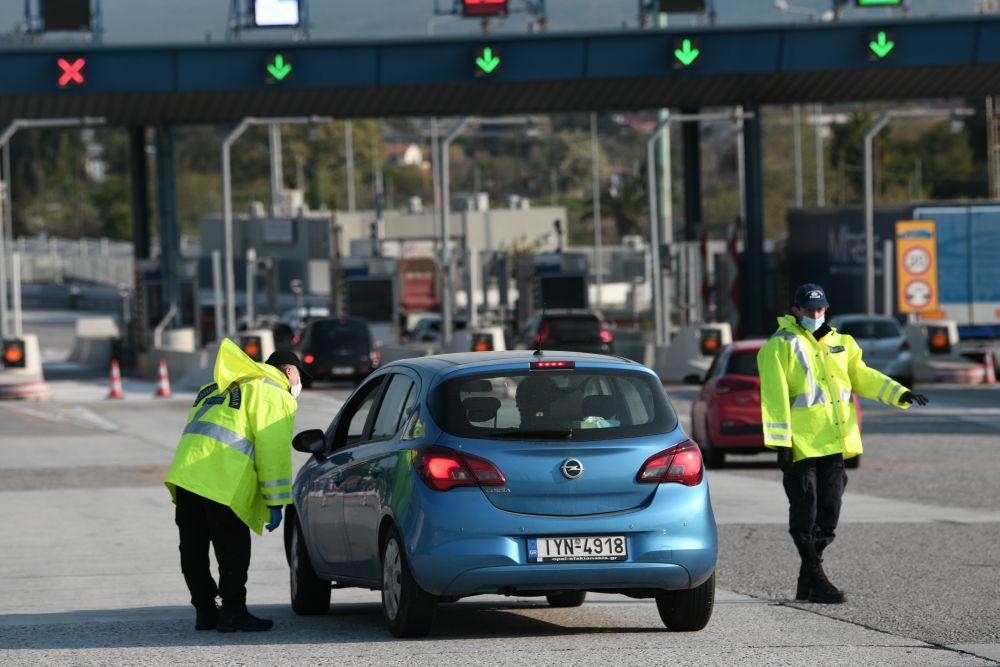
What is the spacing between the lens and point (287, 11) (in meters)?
38.8

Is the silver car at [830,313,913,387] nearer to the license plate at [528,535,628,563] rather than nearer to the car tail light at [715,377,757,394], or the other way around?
the car tail light at [715,377,757,394]

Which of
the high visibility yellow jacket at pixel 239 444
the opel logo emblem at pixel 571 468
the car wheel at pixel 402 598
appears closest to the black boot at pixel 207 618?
the high visibility yellow jacket at pixel 239 444

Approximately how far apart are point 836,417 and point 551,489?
241 cm

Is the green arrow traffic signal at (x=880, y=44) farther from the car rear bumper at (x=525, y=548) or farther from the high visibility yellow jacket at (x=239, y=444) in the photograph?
the car rear bumper at (x=525, y=548)

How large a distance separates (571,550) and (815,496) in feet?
7.31

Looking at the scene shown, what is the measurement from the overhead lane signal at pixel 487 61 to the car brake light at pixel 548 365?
29511mm

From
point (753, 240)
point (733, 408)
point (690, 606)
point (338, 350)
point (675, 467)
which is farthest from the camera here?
point (753, 240)

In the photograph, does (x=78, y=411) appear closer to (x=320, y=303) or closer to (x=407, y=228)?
(x=320, y=303)

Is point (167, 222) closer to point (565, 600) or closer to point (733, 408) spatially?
point (733, 408)

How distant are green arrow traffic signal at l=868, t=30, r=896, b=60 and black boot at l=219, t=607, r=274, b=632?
30.8 meters

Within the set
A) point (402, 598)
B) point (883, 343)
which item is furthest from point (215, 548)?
point (883, 343)

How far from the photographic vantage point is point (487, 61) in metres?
39.0

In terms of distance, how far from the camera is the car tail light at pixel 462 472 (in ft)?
31.3

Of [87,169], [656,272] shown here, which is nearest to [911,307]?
[656,272]
